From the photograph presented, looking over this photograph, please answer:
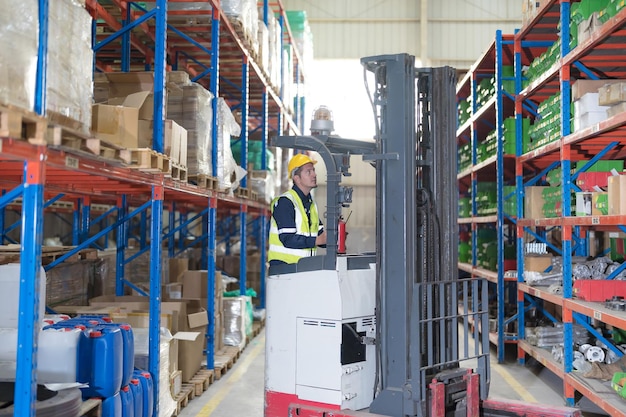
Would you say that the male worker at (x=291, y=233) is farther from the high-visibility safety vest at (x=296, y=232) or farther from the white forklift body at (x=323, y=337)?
the white forklift body at (x=323, y=337)

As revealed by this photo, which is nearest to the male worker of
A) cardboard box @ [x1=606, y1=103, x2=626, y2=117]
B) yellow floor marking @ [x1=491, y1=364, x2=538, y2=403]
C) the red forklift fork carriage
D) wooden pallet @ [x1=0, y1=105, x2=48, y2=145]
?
the red forklift fork carriage

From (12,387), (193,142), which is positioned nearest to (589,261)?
(193,142)

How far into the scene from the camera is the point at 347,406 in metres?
4.12

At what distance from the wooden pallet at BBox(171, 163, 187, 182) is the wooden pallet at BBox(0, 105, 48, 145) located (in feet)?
7.31

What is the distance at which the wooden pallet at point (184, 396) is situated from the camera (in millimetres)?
6193

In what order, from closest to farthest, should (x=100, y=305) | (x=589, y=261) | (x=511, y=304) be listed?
(x=100, y=305) < (x=589, y=261) < (x=511, y=304)

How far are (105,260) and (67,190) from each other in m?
1.58

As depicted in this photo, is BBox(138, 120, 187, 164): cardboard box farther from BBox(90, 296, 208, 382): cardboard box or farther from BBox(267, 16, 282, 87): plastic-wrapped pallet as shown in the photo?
BBox(267, 16, 282, 87): plastic-wrapped pallet

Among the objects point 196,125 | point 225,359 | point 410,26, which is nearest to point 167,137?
point 196,125

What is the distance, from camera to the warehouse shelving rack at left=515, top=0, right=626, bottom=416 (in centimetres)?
556

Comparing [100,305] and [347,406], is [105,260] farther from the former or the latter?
[347,406]

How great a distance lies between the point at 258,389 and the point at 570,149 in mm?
4406

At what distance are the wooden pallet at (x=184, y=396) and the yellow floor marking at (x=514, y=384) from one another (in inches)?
140

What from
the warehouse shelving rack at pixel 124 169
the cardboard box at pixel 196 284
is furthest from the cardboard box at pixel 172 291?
the warehouse shelving rack at pixel 124 169
